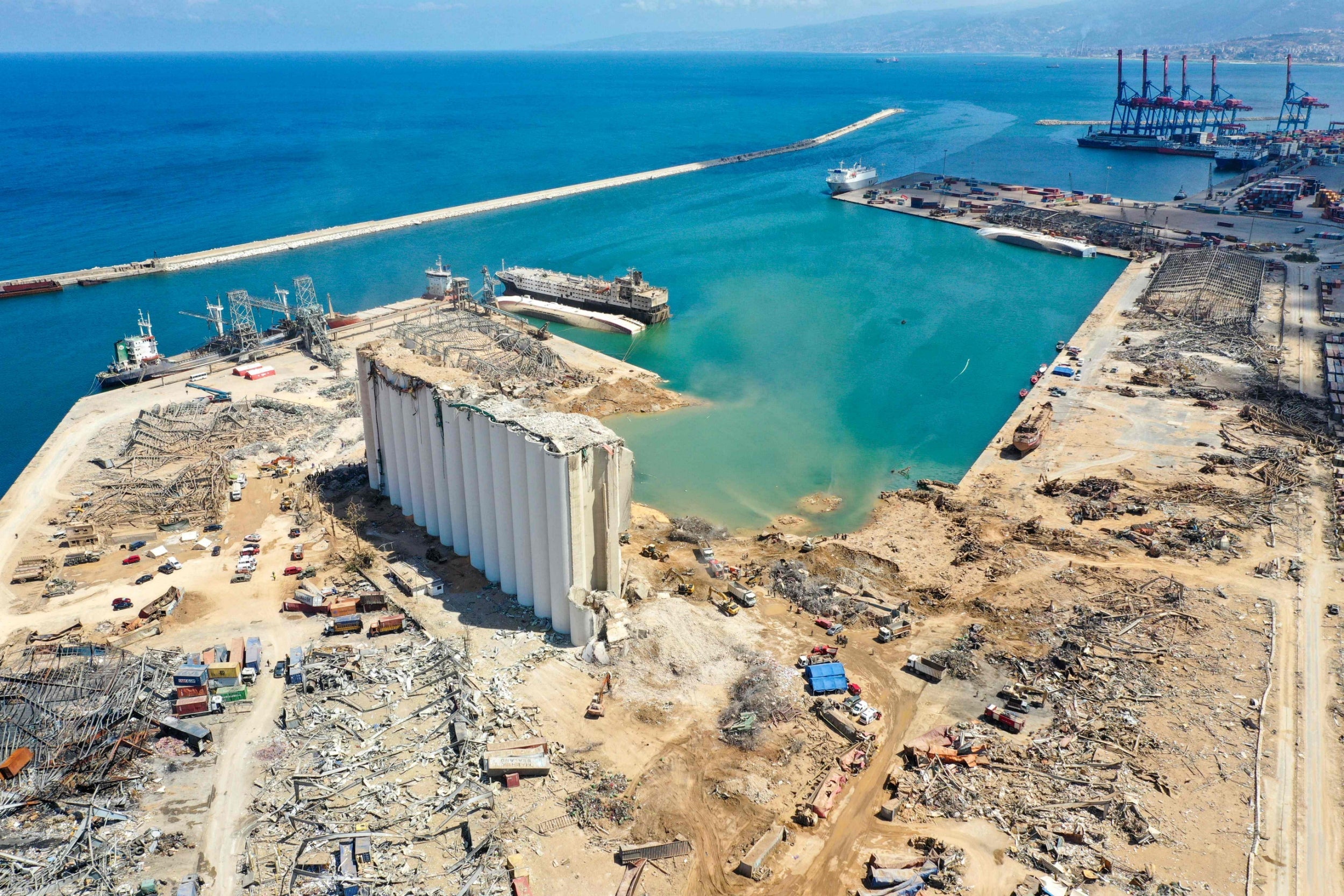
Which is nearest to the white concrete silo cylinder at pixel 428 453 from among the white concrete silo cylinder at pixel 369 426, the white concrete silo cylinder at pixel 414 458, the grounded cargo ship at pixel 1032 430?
the white concrete silo cylinder at pixel 414 458

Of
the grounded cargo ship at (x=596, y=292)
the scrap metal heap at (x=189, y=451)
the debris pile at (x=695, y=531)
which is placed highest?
the grounded cargo ship at (x=596, y=292)

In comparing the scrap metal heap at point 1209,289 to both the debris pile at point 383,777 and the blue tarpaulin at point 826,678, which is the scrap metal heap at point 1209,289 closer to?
the blue tarpaulin at point 826,678

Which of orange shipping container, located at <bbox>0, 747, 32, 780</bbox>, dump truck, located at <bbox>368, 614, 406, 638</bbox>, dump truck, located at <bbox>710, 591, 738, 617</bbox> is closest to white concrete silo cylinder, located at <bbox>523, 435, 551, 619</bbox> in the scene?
dump truck, located at <bbox>368, 614, 406, 638</bbox>

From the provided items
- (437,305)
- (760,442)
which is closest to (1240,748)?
(760,442)

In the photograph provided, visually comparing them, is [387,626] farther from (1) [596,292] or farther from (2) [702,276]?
(2) [702,276]

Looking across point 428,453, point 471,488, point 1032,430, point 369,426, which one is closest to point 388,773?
point 471,488

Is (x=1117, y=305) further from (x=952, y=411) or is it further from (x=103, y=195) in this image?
(x=103, y=195)
